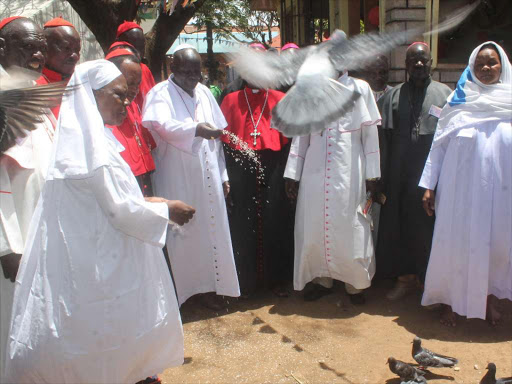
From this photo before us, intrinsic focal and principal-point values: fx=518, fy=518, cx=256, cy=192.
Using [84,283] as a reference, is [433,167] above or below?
above

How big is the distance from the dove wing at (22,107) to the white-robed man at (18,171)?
68 mm

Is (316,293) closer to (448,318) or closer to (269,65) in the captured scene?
(448,318)

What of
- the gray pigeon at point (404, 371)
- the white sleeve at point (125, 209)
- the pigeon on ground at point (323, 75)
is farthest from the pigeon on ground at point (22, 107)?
the gray pigeon at point (404, 371)

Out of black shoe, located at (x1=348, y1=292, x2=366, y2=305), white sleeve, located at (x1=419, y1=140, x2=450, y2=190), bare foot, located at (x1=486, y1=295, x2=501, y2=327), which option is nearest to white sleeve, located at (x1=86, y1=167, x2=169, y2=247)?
white sleeve, located at (x1=419, y1=140, x2=450, y2=190)

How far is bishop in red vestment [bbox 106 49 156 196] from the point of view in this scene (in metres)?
3.50

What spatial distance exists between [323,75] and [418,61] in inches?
60.8

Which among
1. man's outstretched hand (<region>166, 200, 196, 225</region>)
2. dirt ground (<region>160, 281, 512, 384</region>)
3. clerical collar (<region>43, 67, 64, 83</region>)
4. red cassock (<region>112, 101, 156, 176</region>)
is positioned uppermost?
clerical collar (<region>43, 67, 64, 83</region>)

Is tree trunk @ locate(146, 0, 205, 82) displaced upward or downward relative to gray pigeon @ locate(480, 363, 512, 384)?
upward

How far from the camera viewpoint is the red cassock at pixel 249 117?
455 centimetres

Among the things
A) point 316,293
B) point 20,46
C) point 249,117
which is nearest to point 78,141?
point 20,46

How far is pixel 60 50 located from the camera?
3.38 meters

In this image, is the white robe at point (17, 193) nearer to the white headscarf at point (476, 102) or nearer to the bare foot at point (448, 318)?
the white headscarf at point (476, 102)

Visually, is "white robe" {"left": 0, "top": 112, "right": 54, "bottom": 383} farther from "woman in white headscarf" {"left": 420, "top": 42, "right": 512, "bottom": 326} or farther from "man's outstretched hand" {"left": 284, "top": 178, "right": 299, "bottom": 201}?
"woman in white headscarf" {"left": 420, "top": 42, "right": 512, "bottom": 326}

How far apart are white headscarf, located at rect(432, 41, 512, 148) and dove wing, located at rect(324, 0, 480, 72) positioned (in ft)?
2.45
